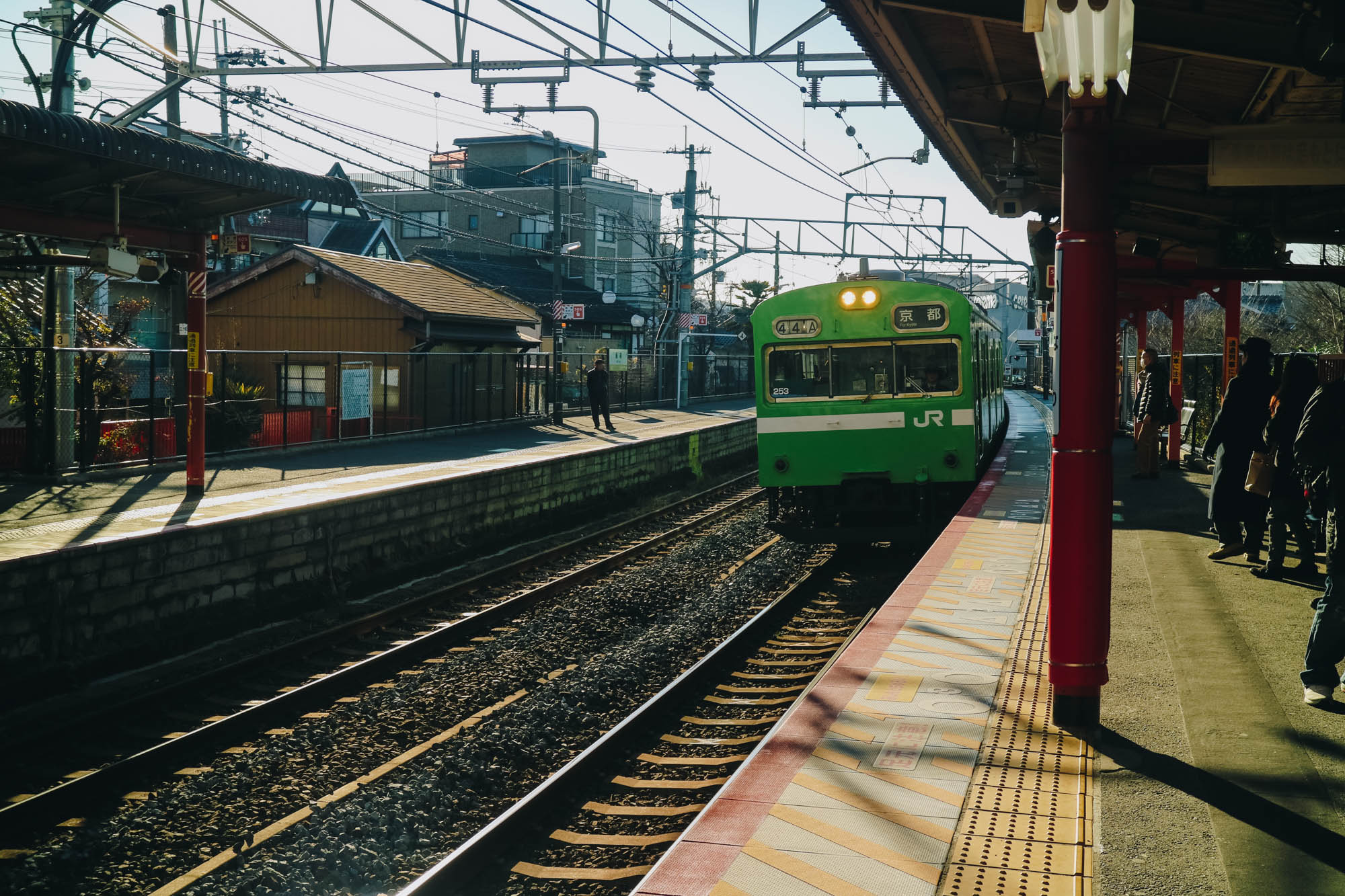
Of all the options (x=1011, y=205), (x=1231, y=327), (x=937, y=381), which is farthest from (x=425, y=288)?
(x=1011, y=205)

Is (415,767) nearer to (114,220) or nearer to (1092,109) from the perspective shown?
(1092,109)

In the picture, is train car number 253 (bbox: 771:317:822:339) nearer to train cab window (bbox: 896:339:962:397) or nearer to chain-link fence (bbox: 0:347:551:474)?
train cab window (bbox: 896:339:962:397)

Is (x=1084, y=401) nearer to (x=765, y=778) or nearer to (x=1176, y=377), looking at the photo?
(x=765, y=778)

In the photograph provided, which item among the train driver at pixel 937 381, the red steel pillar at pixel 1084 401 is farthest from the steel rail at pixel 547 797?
the train driver at pixel 937 381

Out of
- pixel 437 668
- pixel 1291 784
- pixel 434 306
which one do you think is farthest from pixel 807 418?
pixel 434 306

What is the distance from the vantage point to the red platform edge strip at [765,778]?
13.8ft

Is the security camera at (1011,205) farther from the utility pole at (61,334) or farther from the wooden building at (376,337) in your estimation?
the wooden building at (376,337)

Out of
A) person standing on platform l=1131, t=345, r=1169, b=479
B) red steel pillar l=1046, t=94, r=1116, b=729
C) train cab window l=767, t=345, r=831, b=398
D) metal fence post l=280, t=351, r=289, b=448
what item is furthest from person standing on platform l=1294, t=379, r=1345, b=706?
metal fence post l=280, t=351, r=289, b=448

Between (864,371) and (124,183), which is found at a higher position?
(124,183)

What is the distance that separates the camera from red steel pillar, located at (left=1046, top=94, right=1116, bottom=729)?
5.36 m

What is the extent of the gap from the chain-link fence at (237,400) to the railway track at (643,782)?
892 cm

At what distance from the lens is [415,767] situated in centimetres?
665

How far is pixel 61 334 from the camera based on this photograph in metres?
13.9

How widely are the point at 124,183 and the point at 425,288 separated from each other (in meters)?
15.8
